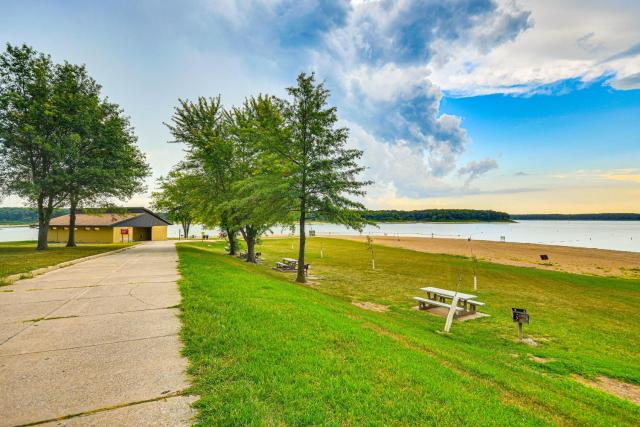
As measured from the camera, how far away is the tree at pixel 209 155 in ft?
69.9

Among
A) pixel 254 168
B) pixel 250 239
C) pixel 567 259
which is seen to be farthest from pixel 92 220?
pixel 567 259

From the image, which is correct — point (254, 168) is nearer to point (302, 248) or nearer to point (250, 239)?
point (250, 239)

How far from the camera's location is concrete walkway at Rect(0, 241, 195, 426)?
310cm

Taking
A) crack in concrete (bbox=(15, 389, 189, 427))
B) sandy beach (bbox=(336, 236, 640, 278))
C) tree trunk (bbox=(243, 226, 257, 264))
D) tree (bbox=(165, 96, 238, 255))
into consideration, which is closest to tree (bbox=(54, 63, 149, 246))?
tree (bbox=(165, 96, 238, 255))

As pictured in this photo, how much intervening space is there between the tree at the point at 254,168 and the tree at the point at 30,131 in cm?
1308

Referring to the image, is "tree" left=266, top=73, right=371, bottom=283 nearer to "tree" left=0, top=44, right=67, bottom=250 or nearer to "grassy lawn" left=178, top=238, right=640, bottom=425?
"grassy lawn" left=178, top=238, right=640, bottom=425

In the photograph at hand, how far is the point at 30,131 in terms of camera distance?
20.9 m

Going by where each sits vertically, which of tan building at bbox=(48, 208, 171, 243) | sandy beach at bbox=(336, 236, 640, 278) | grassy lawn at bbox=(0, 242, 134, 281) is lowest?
sandy beach at bbox=(336, 236, 640, 278)

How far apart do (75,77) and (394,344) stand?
3253 centimetres

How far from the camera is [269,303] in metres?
7.51

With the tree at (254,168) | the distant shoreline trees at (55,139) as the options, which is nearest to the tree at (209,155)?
the tree at (254,168)

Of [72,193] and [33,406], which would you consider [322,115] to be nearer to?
[33,406]

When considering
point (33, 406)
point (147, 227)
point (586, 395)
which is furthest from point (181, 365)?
point (147, 227)

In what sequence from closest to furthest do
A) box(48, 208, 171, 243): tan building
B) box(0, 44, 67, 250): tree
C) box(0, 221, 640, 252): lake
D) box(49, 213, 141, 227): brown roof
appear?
1. box(0, 44, 67, 250): tree
2. box(49, 213, 141, 227): brown roof
3. box(48, 208, 171, 243): tan building
4. box(0, 221, 640, 252): lake
